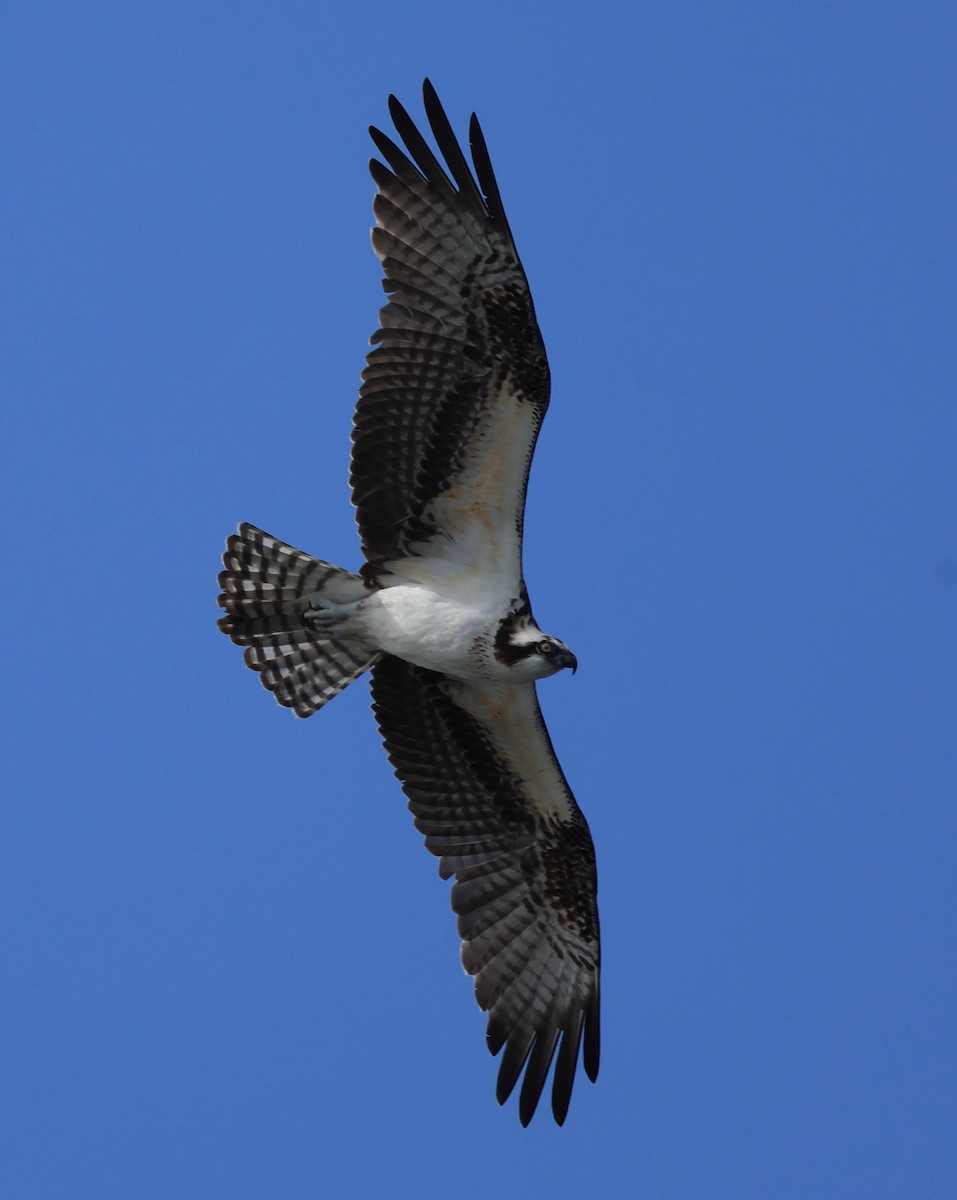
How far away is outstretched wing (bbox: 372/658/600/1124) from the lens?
9.16 m

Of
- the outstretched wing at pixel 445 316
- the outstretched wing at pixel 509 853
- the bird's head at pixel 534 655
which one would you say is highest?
the outstretched wing at pixel 445 316

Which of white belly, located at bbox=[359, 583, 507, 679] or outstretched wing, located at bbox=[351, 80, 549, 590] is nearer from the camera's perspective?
outstretched wing, located at bbox=[351, 80, 549, 590]

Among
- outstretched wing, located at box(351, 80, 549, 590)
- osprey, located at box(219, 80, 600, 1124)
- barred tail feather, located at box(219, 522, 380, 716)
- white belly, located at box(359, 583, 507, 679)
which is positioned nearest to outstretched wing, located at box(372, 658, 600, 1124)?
osprey, located at box(219, 80, 600, 1124)

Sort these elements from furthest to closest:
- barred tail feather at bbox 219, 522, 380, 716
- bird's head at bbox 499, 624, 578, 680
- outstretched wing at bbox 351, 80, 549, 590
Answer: barred tail feather at bbox 219, 522, 380, 716 < bird's head at bbox 499, 624, 578, 680 < outstretched wing at bbox 351, 80, 549, 590

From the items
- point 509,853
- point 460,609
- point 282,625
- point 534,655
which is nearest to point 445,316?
point 460,609

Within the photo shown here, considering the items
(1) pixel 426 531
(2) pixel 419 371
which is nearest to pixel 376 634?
(1) pixel 426 531

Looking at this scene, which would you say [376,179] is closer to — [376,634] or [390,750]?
[376,634]

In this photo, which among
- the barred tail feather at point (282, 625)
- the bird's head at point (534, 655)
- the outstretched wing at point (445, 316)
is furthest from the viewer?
the barred tail feather at point (282, 625)

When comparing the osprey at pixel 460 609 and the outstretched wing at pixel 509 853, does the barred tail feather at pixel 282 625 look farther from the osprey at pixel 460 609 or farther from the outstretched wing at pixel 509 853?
the outstretched wing at pixel 509 853

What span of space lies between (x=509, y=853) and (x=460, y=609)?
1.43m

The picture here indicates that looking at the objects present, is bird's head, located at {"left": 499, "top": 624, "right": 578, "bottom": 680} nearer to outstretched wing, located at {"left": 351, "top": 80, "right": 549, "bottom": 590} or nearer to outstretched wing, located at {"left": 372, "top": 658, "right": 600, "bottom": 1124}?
outstretched wing, located at {"left": 372, "top": 658, "right": 600, "bottom": 1124}

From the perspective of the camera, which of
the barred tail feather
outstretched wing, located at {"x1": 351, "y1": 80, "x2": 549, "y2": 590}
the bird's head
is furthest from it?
the barred tail feather

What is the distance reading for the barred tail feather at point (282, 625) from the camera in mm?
9109

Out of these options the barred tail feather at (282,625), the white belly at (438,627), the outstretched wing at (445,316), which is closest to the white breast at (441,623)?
the white belly at (438,627)
